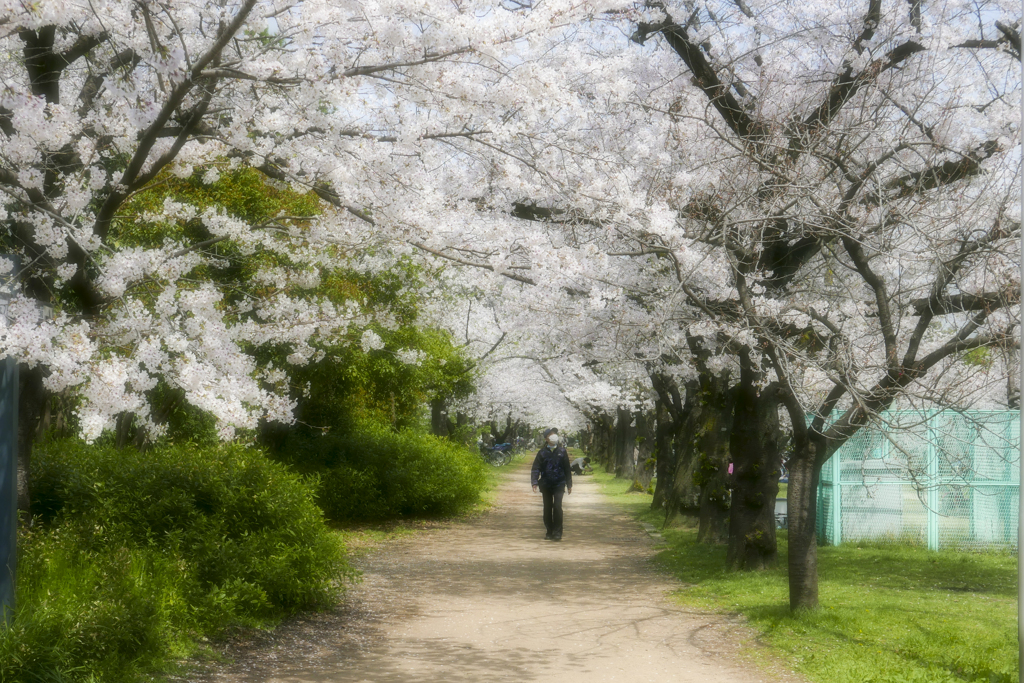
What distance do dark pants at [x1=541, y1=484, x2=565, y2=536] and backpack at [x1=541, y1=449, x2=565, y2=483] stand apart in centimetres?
37

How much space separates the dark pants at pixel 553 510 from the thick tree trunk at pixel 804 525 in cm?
788

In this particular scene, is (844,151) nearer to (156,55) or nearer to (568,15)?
(568,15)

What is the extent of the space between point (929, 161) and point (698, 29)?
3.58 m

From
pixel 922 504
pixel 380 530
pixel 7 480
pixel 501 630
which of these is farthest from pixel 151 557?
pixel 922 504

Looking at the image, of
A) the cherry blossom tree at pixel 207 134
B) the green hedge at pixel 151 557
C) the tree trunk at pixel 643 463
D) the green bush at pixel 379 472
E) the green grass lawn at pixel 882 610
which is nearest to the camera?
the green hedge at pixel 151 557

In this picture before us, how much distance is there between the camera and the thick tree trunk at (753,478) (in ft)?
38.5

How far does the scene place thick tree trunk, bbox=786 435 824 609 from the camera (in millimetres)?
8820

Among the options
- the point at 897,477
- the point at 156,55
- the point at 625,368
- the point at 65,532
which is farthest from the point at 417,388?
the point at 156,55

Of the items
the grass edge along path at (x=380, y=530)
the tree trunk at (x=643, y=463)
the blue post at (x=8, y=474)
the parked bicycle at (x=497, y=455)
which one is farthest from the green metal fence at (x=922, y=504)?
the parked bicycle at (x=497, y=455)

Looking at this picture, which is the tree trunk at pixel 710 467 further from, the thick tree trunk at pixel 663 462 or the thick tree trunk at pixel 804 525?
the thick tree trunk at pixel 804 525

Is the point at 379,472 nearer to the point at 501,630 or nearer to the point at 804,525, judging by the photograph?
the point at 501,630

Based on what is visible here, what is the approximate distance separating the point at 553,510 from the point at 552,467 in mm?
1156

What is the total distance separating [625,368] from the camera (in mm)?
24031

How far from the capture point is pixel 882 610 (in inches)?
356
